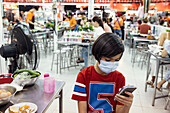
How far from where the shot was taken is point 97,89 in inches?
57.4

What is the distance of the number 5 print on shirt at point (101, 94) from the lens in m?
1.45

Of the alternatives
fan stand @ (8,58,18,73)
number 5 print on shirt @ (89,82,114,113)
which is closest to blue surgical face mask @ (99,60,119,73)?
number 5 print on shirt @ (89,82,114,113)

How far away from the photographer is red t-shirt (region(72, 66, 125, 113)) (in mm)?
1445

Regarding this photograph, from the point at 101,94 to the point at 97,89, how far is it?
55mm

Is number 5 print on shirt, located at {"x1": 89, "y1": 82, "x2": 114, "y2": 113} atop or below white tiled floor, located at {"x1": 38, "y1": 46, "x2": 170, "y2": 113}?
atop

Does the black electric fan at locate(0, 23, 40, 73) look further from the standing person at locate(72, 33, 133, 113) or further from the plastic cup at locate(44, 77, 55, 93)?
the standing person at locate(72, 33, 133, 113)

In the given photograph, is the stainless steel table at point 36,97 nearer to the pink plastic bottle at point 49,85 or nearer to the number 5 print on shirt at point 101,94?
the pink plastic bottle at point 49,85

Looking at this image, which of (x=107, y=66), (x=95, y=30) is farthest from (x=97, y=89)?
(x=95, y=30)

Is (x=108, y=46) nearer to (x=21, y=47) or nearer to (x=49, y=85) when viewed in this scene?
(x=49, y=85)

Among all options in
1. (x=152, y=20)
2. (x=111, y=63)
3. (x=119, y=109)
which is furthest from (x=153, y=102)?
(x=152, y=20)

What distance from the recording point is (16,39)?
7.32 ft

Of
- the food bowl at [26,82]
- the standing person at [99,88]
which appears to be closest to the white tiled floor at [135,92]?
the food bowl at [26,82]

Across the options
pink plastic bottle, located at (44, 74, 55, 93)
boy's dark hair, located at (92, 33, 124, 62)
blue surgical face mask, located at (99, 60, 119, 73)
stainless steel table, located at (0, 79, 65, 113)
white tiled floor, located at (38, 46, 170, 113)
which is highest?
boy's dark hair, located at (92, 33, 124, 62)

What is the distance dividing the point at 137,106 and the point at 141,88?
92cm
